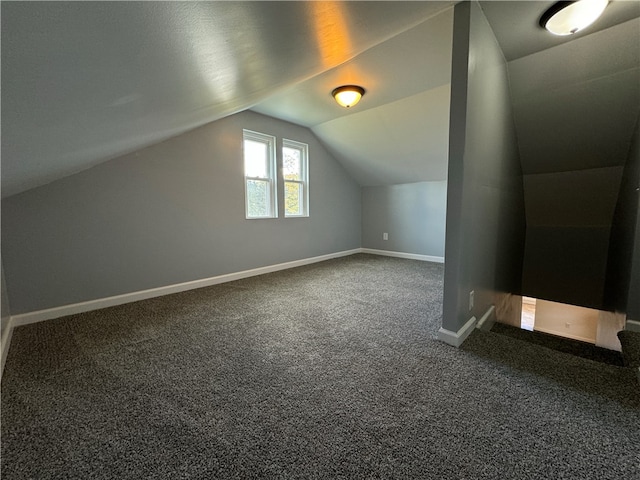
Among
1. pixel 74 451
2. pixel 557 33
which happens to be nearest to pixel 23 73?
pixel 74 451

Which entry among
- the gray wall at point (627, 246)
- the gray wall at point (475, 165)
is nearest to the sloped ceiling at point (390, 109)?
the gray wall at point (475, 165)

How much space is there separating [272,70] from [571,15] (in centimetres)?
179

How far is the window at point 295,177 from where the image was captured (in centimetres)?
404

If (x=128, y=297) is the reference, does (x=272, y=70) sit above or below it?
above

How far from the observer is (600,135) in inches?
94.6

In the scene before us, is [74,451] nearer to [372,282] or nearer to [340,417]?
[340,417]

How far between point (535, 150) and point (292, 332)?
3.14 meters

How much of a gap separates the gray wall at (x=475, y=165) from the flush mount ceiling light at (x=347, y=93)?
126 cm

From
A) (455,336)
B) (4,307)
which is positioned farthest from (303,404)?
(4,307)

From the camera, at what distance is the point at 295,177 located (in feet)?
13.8

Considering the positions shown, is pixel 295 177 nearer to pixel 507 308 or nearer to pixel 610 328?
pixel 507 308

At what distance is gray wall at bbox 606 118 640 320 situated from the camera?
6.23 ft

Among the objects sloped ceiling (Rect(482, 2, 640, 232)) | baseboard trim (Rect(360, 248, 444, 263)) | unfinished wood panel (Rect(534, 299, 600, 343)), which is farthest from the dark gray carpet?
unfinished wood panel (Rect(534, 299, 600, 343))

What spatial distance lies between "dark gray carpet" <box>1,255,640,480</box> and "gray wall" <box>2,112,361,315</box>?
1.46 feet
